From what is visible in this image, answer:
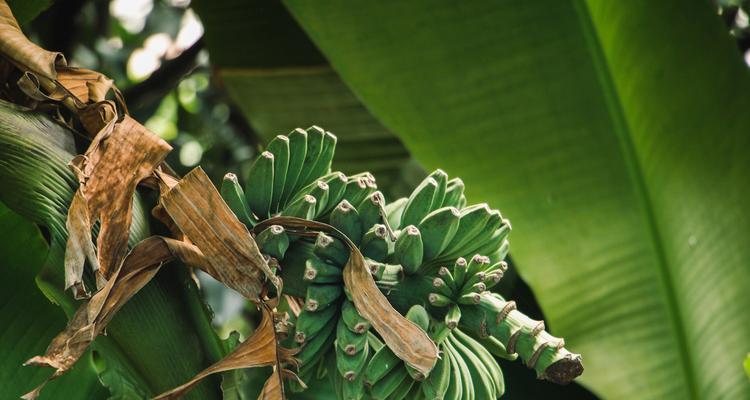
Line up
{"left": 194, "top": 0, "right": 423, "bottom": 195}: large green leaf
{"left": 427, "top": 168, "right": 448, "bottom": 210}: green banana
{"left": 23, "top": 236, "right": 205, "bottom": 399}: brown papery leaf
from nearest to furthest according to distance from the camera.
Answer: {"left": 23, "top": 236, "right": 205, "bottom": 399}: brown papery leaf, {"left": 427, "top": 168, "right": 448, "bottom": 210}: green banana, {"left": 194, "top": 0, "right": 423, "bottom": 195}: large green leaf

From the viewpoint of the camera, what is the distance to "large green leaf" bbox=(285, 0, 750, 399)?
1073mm

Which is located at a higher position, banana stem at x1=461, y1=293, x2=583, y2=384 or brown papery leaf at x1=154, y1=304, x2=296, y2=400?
banana stem at x1=461, y1=293, x2=583, y2=384

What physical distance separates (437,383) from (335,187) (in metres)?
0.15

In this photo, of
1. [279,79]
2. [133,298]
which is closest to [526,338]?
[133,298]

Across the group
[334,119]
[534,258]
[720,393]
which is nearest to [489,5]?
[534,258]

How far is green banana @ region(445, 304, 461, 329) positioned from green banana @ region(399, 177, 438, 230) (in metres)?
0.07

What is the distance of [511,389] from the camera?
1151mm

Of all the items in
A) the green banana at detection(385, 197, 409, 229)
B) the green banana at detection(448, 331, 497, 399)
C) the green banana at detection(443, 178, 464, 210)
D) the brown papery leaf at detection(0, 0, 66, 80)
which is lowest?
the green banana at detection(448, 331, 497, 399)

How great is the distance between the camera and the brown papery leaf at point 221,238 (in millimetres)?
542

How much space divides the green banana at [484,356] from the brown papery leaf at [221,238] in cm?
16

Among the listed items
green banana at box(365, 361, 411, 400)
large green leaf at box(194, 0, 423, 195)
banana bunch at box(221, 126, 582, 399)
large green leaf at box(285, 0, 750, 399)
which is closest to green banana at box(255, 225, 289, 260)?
banana bunch at box(221, 126, 582, 399)

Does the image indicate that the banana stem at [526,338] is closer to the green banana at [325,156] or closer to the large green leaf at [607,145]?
the green banana at [325,156]

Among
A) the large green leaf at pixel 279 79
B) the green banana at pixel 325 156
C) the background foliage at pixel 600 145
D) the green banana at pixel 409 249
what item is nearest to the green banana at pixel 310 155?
the green banana at pixel 325 156

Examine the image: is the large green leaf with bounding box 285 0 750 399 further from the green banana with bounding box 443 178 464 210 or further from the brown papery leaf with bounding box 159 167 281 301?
the brown papery leaf with bounding box 159 167 281 301
